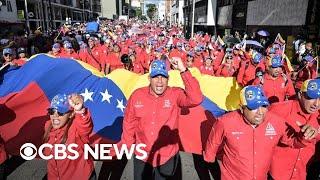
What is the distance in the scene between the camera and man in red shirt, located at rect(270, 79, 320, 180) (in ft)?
14.0

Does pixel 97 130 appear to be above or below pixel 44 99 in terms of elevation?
below

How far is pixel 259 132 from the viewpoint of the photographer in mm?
3900

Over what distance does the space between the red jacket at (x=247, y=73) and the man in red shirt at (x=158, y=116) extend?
14.2 feet

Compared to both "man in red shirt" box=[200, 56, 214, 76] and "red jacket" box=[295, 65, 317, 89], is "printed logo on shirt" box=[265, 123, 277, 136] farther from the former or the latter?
"man in red shirt" box=[200, 56, 214, 76]

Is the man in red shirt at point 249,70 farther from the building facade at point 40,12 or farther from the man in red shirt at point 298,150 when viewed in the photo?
the building facade at point 40,12

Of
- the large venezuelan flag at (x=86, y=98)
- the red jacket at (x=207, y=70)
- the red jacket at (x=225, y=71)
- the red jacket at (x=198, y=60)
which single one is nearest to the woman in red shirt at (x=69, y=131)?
the large venezuelan flag at (x=86, y=98)

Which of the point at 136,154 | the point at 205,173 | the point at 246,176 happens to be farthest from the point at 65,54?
the point at 246,176

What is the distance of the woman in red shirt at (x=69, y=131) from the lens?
13.2 feet

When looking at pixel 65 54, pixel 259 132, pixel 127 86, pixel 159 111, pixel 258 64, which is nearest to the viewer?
pixel 259 132

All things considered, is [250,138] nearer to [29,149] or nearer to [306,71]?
[29,149]

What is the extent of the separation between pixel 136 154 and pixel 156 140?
36cm

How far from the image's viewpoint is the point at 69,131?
4184 mm

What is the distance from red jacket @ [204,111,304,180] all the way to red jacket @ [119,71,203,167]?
652mm

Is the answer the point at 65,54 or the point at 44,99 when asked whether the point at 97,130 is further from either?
the point at 65,54
